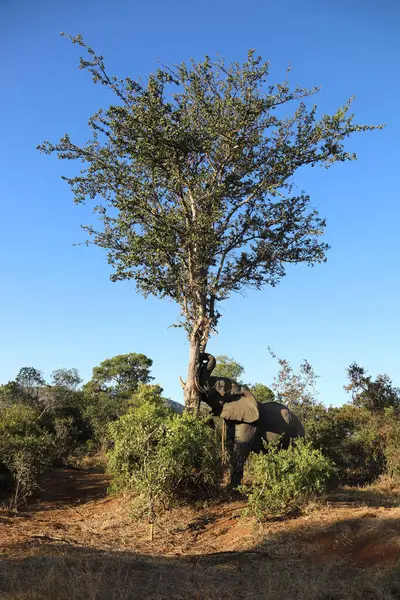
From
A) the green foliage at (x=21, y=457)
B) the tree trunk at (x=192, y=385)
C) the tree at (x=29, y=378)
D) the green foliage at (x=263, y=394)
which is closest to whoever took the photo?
the green foliage at (x=21, y=457)

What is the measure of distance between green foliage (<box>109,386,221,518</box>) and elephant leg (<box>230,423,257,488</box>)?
0.69 meters

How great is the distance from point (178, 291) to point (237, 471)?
19.9 ft

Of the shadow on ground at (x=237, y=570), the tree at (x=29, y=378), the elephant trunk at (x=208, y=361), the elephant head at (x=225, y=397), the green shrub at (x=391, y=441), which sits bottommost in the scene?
the shadow on ground at (x=237, y=570)

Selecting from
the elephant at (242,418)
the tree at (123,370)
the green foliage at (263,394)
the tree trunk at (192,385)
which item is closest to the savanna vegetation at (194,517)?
the elephant at (242,418)

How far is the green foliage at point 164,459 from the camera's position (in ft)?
34.4

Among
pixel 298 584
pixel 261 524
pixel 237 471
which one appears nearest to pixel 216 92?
pixel 237 471

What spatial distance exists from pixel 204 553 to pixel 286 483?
2.08 metres

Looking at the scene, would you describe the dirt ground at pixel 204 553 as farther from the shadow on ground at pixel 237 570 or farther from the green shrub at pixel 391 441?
the green shrub at pixel 391 441

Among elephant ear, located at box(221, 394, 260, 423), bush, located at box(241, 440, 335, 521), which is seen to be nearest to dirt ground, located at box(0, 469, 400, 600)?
bush, located at box(241, 440, 335, 521)

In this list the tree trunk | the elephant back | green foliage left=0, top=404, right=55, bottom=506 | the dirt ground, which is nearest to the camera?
the dirt ground

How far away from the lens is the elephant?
12781 millimetres

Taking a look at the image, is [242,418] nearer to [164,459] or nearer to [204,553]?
[164,459]

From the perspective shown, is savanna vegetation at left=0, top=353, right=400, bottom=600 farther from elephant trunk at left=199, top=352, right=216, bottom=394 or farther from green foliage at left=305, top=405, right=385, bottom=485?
elephant trunk at left=199, top=352, right=216, bottom=394

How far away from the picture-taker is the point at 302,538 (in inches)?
344
